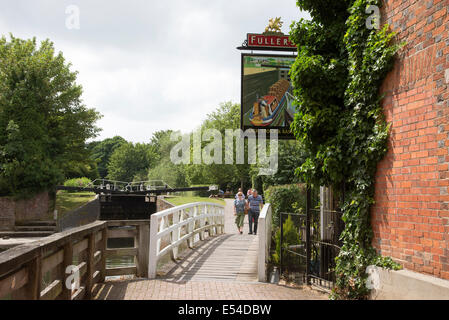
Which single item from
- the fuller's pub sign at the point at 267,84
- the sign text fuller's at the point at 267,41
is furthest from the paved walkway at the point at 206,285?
the sign text fuller's at the point at 267,41

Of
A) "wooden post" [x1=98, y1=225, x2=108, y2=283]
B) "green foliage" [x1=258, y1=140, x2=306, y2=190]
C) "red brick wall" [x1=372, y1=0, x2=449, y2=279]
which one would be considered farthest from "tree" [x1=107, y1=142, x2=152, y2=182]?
"red brick wall" [x1=372, y1=0, x2=449, y2=279]

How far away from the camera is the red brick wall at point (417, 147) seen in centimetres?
425

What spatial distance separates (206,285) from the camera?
709 cm

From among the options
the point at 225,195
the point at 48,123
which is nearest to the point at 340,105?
the point at 48,123

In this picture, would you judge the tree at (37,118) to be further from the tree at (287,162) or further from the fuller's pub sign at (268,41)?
the fuller's pub sign at (268,41)

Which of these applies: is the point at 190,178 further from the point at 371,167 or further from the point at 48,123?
the point at 371,167

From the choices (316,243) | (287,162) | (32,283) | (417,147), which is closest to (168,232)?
(316,243)

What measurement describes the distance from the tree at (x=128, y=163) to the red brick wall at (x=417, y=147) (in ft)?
281

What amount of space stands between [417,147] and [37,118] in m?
32.3

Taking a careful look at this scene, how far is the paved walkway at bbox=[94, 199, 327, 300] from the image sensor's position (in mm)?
6250

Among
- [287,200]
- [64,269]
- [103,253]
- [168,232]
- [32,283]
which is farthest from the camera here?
[287,200]

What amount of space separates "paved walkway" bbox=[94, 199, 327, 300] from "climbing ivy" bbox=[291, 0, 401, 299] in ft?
4.44

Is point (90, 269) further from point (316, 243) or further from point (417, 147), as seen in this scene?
point (417, 147)

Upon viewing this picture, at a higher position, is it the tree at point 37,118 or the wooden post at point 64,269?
the tree at point 37,118
